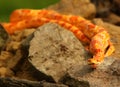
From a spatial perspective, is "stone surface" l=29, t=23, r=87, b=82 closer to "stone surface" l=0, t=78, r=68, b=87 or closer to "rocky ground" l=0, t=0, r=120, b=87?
"rocky ground" l=0, t=0, r=120, b=87

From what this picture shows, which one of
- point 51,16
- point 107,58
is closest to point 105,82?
point 107,58

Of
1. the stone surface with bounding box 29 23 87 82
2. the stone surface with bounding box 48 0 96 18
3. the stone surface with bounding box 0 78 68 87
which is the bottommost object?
the stone surface with bounding box 0 78 68 87

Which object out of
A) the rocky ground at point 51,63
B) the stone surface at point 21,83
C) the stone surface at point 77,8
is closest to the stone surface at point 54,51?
the rocky ground at point 51,63

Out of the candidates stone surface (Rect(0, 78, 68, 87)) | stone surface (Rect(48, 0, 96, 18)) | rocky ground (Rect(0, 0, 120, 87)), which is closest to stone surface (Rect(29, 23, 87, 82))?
rocky ground (Rect(0, 0, 120, 87))

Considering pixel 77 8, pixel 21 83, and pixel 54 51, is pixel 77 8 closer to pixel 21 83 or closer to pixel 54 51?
pixel 54 51

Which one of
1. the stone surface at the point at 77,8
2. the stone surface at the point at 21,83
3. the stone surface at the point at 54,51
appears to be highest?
the stone surface at the point at 77,8

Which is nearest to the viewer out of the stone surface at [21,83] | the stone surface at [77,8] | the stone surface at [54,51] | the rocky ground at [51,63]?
the stone surface at [21,83]

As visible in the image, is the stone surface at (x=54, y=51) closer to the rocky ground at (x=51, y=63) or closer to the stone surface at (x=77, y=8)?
the rocky ground at (x=51, y=63)

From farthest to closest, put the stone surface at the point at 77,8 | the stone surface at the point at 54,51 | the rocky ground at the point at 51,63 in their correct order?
the stone surface at the point at 77,8 → the stone surface at the point at 54,51 → the rocky ground at the point at 51,63
